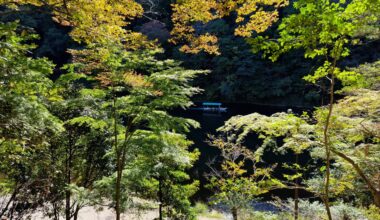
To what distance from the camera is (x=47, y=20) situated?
36.2 m

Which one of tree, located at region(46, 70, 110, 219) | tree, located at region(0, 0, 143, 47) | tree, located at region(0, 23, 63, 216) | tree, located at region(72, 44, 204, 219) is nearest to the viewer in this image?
tree, located at region(0, 0, 143, 47)

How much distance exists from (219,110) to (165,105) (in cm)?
2574

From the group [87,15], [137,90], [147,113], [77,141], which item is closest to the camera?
[87,15]

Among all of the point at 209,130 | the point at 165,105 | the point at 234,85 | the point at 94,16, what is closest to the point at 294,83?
the point at 234,85

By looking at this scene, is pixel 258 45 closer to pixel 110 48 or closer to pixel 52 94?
pixel 110 48

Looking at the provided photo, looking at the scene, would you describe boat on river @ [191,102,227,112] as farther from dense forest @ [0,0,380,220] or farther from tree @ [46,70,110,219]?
tree @ [46,70,110,219]

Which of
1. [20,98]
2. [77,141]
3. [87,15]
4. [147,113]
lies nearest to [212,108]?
[77,141]

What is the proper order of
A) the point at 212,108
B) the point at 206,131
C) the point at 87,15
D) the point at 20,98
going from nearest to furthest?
the point at 87,15 → the point at 20,98 → the point at 206,131 → the point at 212,108

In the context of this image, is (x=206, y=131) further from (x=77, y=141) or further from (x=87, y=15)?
(x=87, y=15)

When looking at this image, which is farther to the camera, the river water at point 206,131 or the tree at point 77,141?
the river water at point 206,131

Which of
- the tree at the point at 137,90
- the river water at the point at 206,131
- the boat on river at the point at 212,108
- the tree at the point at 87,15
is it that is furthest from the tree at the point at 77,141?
the boat on river at the point at 212,108

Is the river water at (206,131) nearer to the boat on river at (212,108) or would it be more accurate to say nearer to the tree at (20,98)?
the boat on river at (212,108)

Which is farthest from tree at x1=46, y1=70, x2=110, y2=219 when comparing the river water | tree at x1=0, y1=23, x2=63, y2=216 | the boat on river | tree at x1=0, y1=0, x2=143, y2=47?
the boat on river

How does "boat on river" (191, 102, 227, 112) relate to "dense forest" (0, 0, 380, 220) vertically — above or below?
above
